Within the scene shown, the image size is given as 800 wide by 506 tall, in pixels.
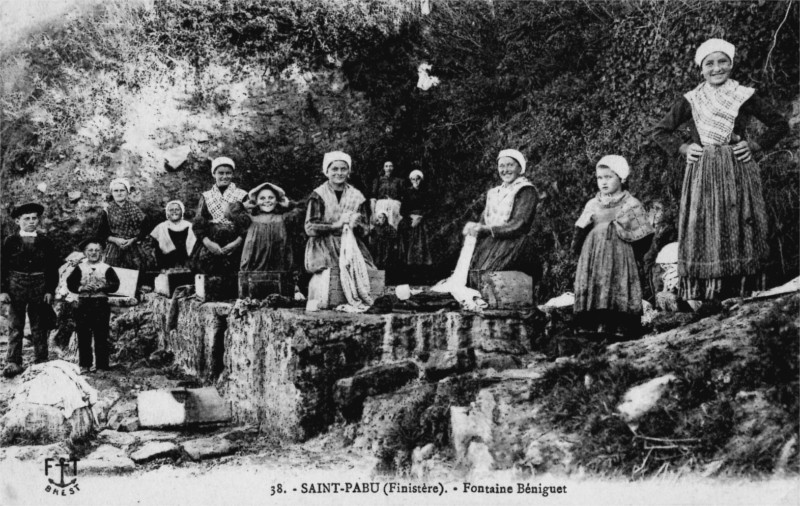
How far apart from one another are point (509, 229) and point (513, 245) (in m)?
0.15

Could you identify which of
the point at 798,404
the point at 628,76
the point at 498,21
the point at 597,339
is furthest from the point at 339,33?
the point at 798,404

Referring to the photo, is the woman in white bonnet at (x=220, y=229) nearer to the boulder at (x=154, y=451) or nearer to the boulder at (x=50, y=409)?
the boulder at (x=50, y=409)

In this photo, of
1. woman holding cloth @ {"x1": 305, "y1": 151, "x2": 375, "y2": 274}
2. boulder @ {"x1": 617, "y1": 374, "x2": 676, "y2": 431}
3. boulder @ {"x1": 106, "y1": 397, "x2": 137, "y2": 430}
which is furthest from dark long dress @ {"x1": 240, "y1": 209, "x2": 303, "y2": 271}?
boulder @ {"x1": 617, "y1": 374, "x2": 676, "y2": 431}

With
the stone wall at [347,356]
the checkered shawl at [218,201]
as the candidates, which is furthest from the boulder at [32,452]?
the checkered shawl at [218,201]

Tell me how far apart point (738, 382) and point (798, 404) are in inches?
15.4

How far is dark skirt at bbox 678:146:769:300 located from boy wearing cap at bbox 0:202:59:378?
6002 millimetres

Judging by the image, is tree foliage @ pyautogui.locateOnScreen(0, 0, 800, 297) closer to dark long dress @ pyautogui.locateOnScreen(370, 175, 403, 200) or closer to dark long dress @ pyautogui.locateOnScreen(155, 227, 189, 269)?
dark long dress @ pyautogui.locateOnScreen(370, 175, 403, 200)

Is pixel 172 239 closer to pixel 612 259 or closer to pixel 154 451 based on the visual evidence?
pixel 154 451

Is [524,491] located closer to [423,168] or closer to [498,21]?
[423,168]

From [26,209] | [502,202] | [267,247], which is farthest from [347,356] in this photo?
[26,209]

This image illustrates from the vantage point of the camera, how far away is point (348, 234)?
7855mm

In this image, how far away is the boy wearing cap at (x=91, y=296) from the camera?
8.45 meters

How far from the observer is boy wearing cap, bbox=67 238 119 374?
845cm

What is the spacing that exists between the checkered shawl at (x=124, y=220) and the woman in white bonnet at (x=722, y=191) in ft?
19.0
